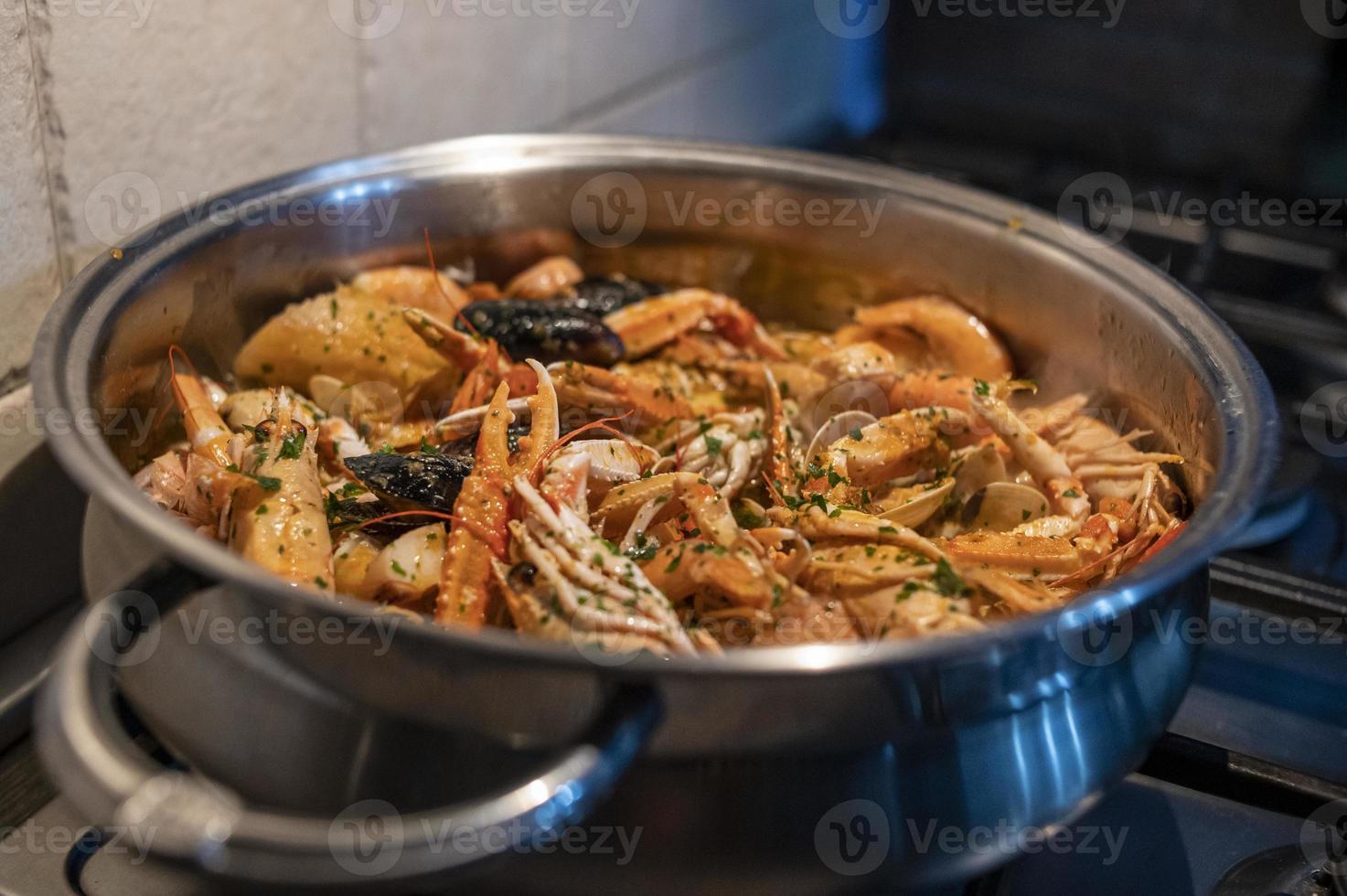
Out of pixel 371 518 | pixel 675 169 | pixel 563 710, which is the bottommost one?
pixel 371 518

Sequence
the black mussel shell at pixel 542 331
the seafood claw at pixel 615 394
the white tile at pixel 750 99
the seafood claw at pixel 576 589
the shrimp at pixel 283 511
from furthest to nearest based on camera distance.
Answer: the white tile at pixel 750 99 → the black mussel shell at pixel 542 331 → the seafood claw at pixel 615 394 → the shrimp at pixel 283 511 → the seafood claw at pixel 576 589

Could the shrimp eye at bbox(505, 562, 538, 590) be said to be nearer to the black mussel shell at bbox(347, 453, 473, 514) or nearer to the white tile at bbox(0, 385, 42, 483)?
the black mussel shell at bbox(347, 453, 473, 514)

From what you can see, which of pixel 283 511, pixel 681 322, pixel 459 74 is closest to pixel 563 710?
pixel 283 511

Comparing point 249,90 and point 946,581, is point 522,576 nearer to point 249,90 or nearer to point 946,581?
point 946,581

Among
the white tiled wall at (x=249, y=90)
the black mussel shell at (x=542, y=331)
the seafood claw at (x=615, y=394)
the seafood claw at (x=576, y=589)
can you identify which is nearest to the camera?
the seafood claw at (x=576, y=589)

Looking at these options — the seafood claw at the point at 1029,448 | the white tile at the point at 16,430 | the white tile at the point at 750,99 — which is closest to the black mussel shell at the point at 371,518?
the white tile at the point at 16,430

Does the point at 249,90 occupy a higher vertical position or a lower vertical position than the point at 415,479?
higher

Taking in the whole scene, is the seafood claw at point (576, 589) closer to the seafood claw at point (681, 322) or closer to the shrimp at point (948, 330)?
the seafood claw at point (681, 322)

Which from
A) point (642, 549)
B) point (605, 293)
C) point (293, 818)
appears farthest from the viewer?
point (605, 293)
